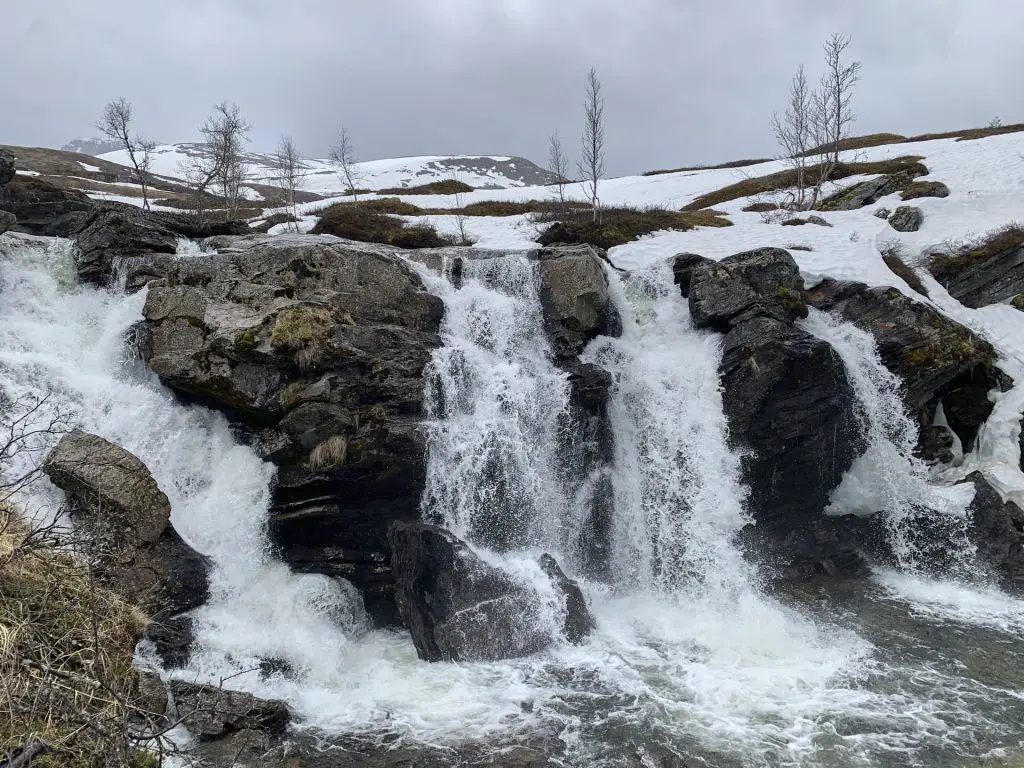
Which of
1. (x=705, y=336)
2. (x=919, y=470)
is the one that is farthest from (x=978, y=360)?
(x=705, y=336)

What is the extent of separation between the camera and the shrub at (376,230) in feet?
91.5

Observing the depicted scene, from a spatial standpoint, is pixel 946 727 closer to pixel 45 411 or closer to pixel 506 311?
pixel 506 311

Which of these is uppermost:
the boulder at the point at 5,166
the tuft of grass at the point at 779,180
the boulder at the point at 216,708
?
the tuft of grass at the point at 779,180

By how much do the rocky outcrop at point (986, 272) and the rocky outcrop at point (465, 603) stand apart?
18253 millimetres

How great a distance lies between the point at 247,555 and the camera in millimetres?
14062

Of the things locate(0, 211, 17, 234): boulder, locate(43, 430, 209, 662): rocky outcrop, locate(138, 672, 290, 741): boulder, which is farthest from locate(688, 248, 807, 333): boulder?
locate(0, 211, 17, 234): boulder

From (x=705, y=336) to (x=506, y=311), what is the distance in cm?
628

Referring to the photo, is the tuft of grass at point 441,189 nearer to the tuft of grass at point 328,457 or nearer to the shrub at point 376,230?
the shrub at point 376,230

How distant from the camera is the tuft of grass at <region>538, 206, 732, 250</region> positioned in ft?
82.5

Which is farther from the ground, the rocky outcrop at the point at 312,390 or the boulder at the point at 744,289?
the boulder at the point at 744,289

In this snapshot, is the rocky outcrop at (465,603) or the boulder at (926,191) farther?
the boulder at (926,191)

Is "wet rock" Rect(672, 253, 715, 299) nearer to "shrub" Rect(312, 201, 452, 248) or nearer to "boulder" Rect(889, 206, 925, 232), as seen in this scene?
"boulder" Rect(889, 206, 925, 232)

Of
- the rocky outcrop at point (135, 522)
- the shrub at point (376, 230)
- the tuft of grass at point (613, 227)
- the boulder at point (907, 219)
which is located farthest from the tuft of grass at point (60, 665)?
the boulder at point (907, 219)

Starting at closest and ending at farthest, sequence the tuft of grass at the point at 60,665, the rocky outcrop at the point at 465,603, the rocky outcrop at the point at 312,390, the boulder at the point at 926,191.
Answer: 1. the tuft of grass at the point at 60,665
2. the rocky outcrop at the point at 465,603
3. the rocky outcrop at the point at 312,390
4. the boulder at the point at 926,191
